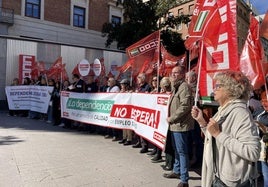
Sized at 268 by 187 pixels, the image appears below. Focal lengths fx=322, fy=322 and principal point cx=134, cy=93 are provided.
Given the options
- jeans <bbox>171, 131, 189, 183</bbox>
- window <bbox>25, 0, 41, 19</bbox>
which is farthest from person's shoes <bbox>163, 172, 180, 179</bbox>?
window <bbox>25, 0, 41, 19</bbox>

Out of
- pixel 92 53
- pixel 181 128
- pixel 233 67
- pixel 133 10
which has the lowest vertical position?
pixel 181 128

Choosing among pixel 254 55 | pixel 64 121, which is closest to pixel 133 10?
pixel 64 121

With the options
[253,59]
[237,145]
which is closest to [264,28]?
[253,59]

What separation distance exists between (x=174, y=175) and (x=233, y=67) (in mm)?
2381

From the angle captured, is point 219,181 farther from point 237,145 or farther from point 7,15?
point 7,15

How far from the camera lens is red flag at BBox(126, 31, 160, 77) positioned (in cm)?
974

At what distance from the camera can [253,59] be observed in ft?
20.5

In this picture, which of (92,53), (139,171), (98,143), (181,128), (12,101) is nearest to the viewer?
(181,128)

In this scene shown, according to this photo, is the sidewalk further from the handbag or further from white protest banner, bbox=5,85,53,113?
white protest banner, bbox=5,85,53,113

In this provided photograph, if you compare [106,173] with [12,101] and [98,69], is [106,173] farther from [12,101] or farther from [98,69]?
[12,101]

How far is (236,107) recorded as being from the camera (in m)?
2.65

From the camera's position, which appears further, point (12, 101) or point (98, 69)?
point (12, 101)

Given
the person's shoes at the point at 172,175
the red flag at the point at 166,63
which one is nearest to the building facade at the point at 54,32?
the red flag at the point at 166,63

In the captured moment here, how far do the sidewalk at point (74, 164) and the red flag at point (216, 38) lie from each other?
2.19 metres
